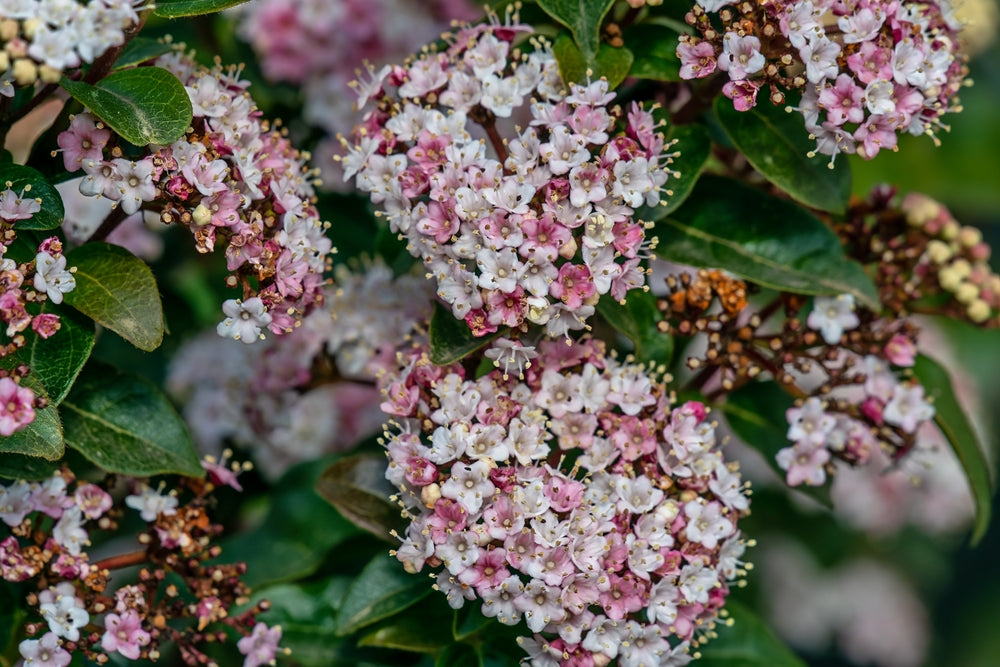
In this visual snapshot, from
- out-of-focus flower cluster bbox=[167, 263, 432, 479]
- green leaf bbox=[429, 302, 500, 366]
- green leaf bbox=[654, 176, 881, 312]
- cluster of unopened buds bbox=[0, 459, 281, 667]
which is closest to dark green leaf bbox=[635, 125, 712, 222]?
green leaf bbox=[654, 176, 881, 312]

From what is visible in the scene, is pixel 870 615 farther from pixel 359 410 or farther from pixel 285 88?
pixel 285 88

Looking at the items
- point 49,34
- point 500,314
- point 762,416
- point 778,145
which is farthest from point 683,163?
point 49,34

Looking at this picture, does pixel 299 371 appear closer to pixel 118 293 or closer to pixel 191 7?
pixel 118 293

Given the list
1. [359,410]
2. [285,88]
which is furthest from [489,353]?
[285,88]

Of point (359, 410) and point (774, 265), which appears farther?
point (359, 410)

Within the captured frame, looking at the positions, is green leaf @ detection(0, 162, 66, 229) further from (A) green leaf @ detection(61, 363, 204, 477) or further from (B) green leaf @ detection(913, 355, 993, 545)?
(B) green leaf @ detection(913, 355, 993, 545)
